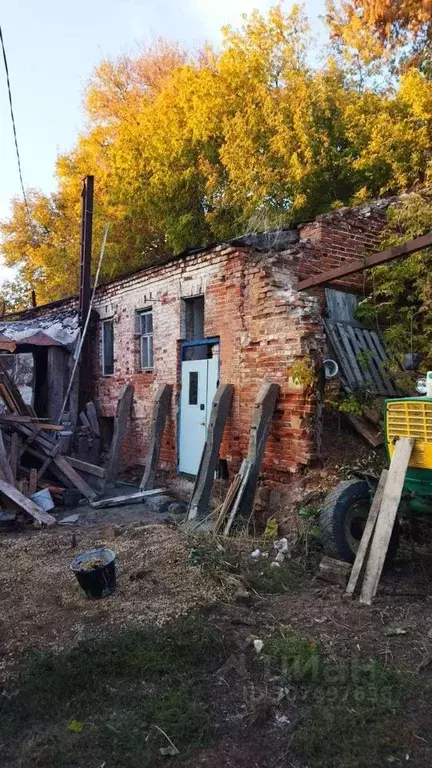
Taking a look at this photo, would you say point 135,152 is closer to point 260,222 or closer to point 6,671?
point 260,222

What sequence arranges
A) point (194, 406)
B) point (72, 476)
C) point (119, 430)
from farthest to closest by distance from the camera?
point (119, 430) → point (72, 476) → point (194, 406)

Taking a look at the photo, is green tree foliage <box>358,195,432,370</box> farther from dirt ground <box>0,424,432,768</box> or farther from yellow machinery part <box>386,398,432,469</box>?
yellow machinery part <box>386,398,432,469</box>

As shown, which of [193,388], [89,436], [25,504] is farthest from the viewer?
[89,436]

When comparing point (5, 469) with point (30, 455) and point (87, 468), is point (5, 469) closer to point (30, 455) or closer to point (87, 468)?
point (30, 455)

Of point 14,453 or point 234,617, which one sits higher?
point 14,453

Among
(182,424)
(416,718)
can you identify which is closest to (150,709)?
(416,718)

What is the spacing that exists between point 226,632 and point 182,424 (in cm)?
555

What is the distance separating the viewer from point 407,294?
25.8 ft

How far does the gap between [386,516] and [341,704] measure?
1908mm

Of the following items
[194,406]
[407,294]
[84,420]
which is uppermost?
[407,294]

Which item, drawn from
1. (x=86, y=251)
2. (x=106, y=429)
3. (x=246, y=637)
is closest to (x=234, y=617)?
(x=246, y=637)

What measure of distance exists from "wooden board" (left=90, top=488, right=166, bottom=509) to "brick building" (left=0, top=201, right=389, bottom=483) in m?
0.73

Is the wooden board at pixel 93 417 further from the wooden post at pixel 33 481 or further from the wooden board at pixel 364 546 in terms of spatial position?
the wooden board at pixel 364 546

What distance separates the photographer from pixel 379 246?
8.40m
